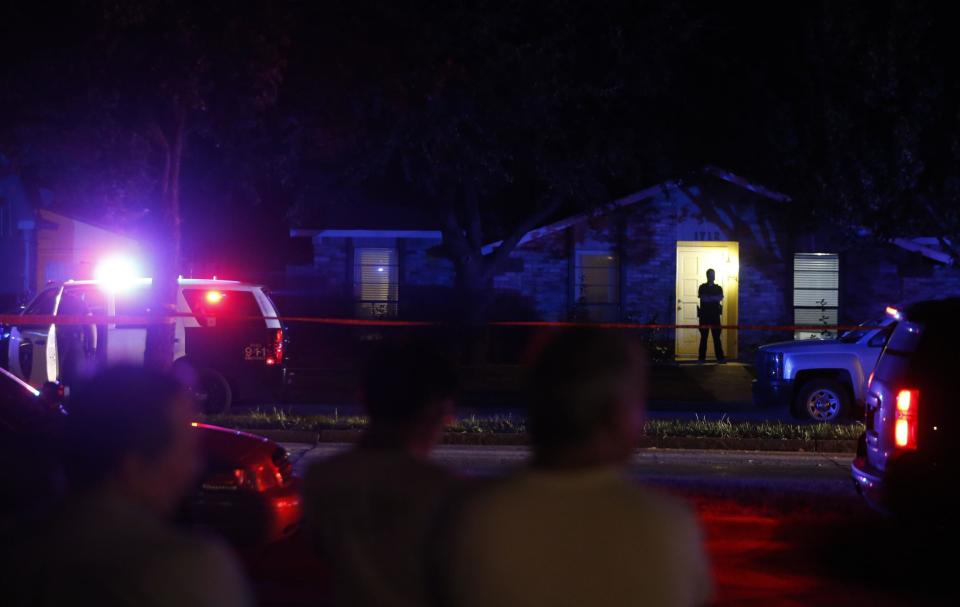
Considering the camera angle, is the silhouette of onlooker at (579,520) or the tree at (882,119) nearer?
the silhouette of onlooker at (579,520)

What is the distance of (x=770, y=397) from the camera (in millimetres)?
16422

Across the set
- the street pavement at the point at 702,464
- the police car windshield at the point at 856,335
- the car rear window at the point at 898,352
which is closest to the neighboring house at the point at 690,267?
the police car windshield at the point at 856,335

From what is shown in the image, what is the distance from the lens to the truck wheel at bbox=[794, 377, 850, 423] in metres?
16.1

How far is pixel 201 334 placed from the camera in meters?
15.6

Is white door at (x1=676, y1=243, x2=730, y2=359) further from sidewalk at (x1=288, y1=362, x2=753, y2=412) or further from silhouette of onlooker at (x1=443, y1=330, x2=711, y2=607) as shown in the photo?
silhouette of onlooker at (x1=443, y1=330, x2=711, y2=607)

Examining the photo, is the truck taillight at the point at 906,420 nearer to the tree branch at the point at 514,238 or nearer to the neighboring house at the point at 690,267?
the tree branch at the point at 514,238

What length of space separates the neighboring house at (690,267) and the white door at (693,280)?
0.02 m

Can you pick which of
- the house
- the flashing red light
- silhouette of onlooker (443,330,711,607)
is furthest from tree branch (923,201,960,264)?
silhouette of onlooker (443,330,711,607)

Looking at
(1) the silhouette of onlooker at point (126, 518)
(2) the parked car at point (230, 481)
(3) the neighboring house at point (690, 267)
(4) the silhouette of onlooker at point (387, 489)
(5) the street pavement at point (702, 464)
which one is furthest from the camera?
(3) the neighboring house at point (690, 267)

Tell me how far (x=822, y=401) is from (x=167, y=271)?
8.39 metres

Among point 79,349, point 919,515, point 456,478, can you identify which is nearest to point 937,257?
point 79,349

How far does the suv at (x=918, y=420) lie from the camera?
7.65 m

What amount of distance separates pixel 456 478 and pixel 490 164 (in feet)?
65.2

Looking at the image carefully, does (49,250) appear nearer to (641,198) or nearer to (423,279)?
(423,279)
